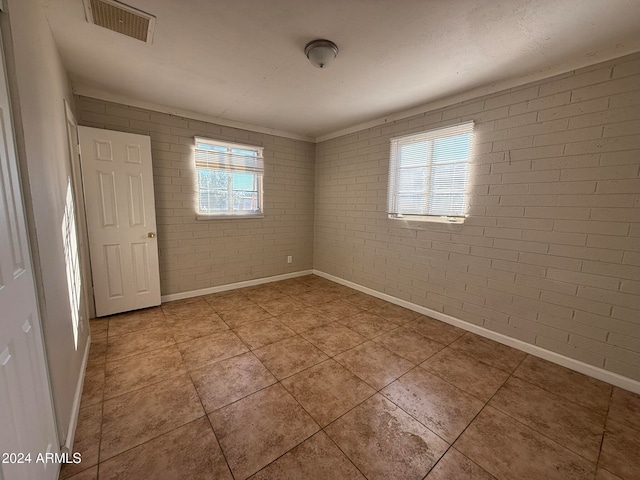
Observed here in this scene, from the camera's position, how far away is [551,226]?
2.28 metres

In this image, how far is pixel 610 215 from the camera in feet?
6.60

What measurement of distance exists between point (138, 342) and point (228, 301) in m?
1.20

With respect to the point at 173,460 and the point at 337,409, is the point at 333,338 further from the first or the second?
the point at 173,460

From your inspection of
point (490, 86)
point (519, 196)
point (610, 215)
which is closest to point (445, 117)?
point (490, 86)

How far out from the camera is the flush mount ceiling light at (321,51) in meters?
1.94

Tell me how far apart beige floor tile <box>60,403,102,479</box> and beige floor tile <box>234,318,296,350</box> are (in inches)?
45.1

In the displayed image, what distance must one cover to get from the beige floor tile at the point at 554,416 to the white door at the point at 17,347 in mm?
2496

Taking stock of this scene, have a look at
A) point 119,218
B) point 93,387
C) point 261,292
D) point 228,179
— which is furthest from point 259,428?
point 228,179

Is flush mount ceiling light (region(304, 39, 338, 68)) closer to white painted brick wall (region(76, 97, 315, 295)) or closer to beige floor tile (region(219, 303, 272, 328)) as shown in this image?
white painted brick wall (region(76, 97, 315, 295))

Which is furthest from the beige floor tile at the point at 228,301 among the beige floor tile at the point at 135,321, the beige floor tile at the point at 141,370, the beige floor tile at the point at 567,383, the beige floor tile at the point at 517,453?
the beige floor tile at the point at 567,383

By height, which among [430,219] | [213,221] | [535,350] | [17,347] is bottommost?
[535,350]

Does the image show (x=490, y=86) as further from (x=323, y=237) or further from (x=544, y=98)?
(x=323, y=237)

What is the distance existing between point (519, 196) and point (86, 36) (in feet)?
12.6

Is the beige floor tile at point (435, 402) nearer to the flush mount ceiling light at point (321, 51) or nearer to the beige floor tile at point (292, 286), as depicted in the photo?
the beige floor tile at point (292, 286)
